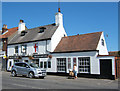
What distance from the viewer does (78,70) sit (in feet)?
65.8

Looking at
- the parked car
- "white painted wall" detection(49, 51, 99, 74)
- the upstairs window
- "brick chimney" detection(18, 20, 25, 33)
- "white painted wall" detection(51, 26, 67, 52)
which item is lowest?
the parked car

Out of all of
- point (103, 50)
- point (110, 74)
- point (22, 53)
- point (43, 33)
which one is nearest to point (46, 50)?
point (43, 33)

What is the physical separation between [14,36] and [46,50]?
1087 cm

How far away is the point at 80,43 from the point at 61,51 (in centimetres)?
295

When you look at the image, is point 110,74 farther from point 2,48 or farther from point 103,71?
point 2,48

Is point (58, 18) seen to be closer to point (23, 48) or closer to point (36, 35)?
point (36, 35)

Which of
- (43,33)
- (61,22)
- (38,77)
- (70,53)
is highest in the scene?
(61,22)

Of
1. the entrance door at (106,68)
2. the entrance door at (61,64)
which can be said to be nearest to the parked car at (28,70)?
the entrance door at (61,64)

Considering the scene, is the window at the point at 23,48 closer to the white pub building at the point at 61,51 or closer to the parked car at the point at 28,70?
the white pub building at the point at 61,51

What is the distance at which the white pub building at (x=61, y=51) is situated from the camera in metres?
18.6

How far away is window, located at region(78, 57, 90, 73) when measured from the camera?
19391 mm

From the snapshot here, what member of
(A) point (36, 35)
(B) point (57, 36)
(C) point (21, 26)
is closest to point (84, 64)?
(B) point (57, 36)

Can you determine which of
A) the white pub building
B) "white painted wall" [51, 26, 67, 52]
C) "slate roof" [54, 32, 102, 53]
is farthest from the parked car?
Result: "white painted wall" [51, 26, 67, 52]

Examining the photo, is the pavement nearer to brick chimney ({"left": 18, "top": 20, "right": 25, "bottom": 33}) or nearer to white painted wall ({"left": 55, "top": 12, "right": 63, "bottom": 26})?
white painted wall ({"left": 55, "top": 12, "right": 63, "bottom": 26})
